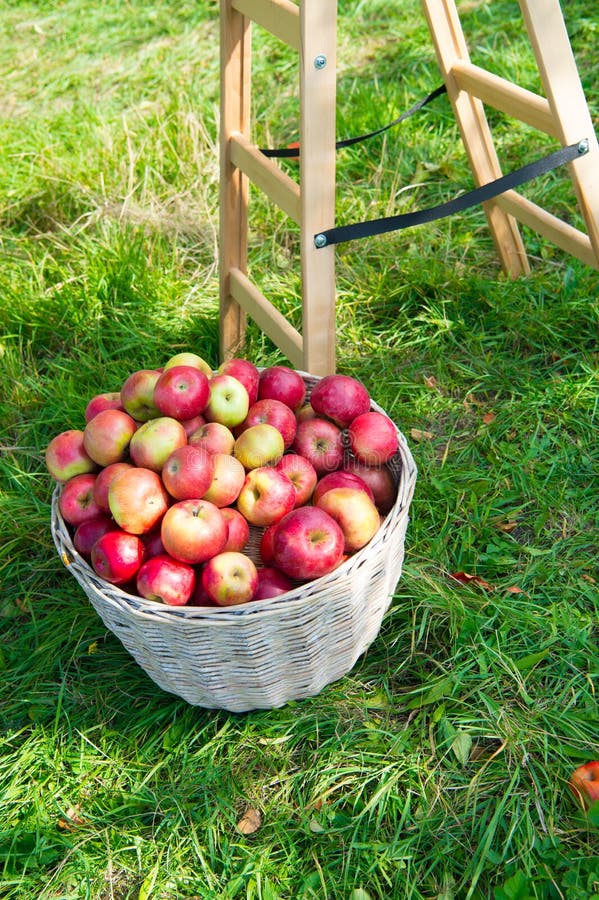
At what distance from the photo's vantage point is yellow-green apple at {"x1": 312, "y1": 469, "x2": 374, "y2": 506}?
1.97 meters

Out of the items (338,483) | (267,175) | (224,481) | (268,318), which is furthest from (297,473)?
(267,175)

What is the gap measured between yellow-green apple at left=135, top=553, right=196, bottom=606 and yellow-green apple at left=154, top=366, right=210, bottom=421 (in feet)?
1.20

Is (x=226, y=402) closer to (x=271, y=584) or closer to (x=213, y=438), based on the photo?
(x=213, y=438)

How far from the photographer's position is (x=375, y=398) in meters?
2.74

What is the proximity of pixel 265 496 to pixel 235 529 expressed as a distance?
0.10 meters

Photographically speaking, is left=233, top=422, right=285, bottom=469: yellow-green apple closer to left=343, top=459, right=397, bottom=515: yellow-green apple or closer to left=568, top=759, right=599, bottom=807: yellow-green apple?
left=343, top=459, right=397, bottom=515: yellow-green apple

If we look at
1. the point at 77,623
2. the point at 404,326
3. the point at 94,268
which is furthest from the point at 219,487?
the point at 94,268

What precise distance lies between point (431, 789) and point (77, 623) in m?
1.05

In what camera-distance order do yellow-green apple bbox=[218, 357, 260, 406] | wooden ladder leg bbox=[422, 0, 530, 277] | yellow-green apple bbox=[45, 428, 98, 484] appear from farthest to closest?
wooden ladder leg bbox=[422, 0, 530, 277], yellow-green apple bbox=[218, 357, 260, 406], yellow-green apple bbox=[45, 428, 98, 484]

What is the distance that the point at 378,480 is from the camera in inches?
82.6

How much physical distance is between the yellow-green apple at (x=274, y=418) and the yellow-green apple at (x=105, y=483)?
34 centimetres

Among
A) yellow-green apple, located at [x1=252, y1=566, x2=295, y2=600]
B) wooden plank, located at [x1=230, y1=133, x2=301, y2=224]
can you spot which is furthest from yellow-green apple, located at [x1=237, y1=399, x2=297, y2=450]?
wooden plank, located at [x1=230, y1=133, x2=301, y2=224]

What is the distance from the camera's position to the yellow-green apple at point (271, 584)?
70.8 inches

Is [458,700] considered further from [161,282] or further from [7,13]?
[7,13]
